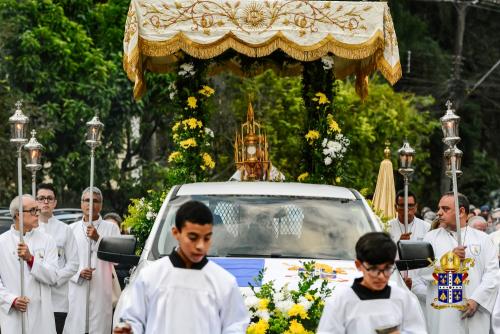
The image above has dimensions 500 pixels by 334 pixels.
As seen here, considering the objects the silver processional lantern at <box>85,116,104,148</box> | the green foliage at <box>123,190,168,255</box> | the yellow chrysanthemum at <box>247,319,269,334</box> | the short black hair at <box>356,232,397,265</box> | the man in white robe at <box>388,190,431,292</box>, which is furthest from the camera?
the man in white robe at <box>388,190,431,292</box>

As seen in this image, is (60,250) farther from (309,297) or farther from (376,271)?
(376,271)

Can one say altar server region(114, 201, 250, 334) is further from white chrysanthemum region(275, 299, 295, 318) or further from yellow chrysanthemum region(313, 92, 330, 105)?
yellow chrysanthemum region(313, 92, 330, 105)

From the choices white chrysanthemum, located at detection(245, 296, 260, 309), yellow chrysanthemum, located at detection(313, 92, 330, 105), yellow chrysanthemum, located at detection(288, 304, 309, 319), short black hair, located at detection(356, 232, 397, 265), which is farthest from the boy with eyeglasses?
yellow chrysanthemum, located at detection(313, 92, 330, 105)

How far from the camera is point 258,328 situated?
861cm

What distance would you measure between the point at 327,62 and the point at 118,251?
5.68m

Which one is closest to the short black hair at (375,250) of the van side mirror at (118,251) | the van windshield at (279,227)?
the van windshield at (279,227)

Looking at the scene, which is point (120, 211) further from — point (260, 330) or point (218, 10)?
point (260, 330)

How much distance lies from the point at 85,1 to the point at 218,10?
1556 centimetres

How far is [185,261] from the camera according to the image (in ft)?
23.2

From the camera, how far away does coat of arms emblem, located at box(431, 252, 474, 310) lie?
11867mm

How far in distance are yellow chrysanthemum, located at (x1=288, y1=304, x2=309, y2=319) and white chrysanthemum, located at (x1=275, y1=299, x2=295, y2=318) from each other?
0.03 meters

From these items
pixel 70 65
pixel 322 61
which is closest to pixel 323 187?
pixel 322 61

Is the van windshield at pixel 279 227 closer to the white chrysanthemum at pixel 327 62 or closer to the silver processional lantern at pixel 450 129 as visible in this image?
the silver processional lantern at pixel 450 129

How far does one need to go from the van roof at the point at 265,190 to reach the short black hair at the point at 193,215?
3662 mm
